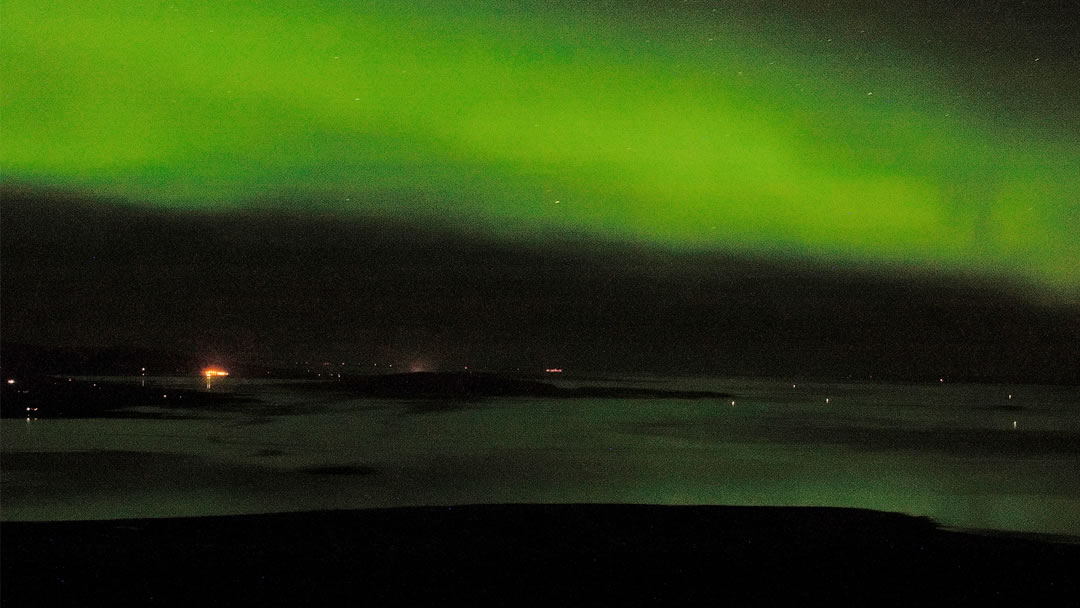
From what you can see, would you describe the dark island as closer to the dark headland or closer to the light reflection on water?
the light reflection on water

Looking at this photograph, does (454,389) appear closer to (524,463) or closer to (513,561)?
(524,463)

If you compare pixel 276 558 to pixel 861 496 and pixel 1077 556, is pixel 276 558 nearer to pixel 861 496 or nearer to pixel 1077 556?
pixel 1077 556

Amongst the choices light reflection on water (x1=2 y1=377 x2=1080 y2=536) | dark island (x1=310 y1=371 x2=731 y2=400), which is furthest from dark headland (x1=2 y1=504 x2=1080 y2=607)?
dark island (x1=310 y1=371 x2=731 y2=400)

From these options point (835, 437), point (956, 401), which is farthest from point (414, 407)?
point (956, 401)

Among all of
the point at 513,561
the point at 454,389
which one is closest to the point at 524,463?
the point at 513,561

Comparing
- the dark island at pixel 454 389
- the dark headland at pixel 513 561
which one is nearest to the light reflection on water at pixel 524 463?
the dark headland at pixel 513 561
